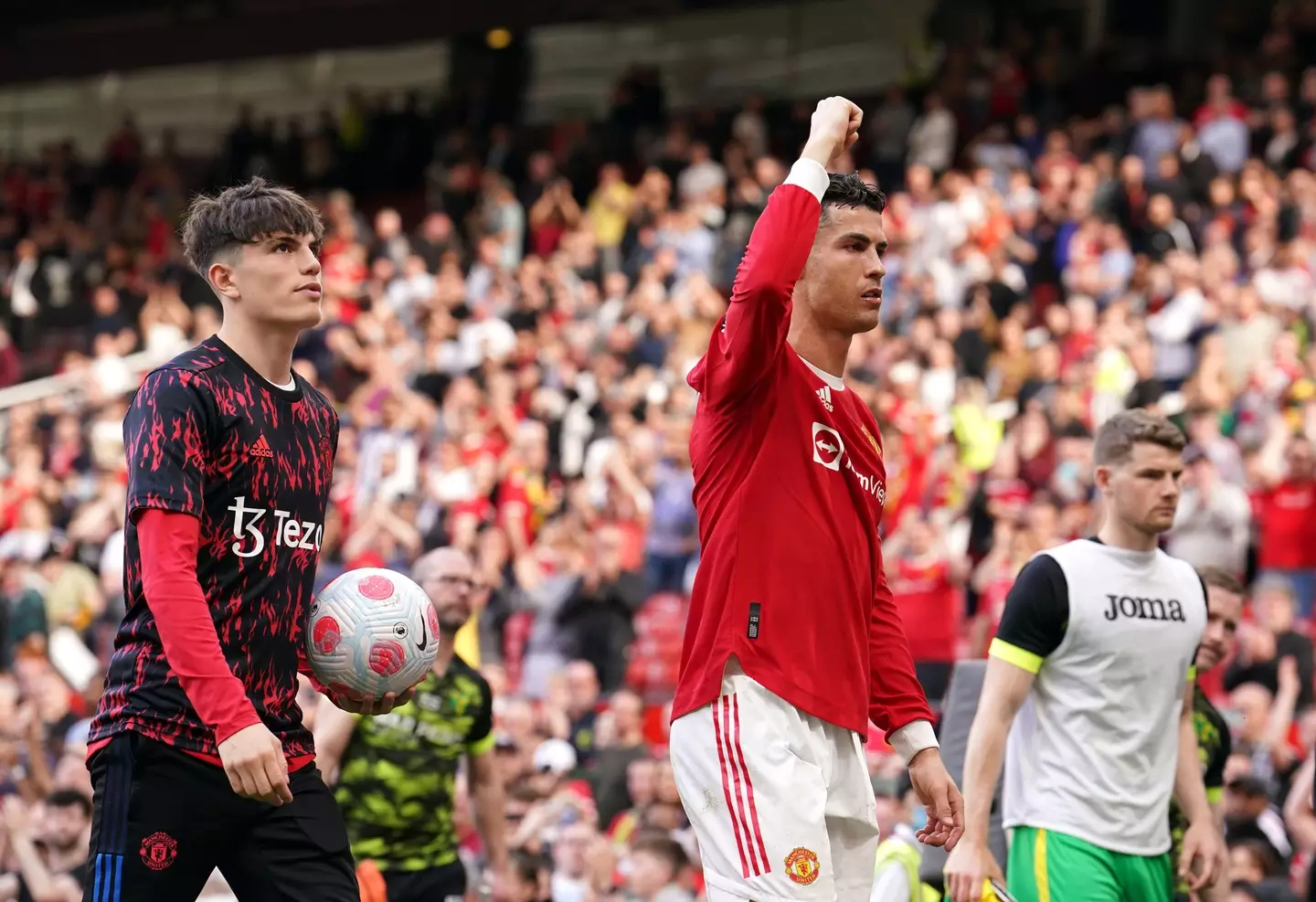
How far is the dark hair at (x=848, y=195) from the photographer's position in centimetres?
467

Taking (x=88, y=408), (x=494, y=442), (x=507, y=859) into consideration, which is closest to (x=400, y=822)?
(x=507, y=859)

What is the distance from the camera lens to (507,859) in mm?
7977

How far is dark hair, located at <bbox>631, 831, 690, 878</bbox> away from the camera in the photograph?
931cm

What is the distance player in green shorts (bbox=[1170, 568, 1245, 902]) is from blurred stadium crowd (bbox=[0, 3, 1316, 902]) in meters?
2.05

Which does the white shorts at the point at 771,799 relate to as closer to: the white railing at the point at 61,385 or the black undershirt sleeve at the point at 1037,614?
the black undershirt sleeve at the point at 1037,614

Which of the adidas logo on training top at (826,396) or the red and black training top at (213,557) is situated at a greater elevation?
the adidas logo on training top at (826,396)

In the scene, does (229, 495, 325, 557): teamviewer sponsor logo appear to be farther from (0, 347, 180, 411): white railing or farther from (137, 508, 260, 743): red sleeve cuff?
(0, 347, 180, 411): white railing

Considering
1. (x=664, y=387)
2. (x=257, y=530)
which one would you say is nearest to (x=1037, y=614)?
Answer: (x=257, y=530)

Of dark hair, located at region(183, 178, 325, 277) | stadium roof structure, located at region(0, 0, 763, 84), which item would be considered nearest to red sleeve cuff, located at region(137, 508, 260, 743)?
dark hair, located at region(183, 178, 325, 277)

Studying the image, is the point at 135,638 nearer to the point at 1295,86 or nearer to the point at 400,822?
the point at 400,822

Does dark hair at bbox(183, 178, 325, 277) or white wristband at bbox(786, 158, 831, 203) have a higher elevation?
white wristband at bbox(786, 158, 831, 203)

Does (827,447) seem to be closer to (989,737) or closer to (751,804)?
(751,804)

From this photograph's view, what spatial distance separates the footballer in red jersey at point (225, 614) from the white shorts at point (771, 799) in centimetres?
89

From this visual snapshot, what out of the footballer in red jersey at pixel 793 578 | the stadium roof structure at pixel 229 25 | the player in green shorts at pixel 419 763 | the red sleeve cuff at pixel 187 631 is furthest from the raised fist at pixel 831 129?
the stadium roof structure at pixel 229 25
